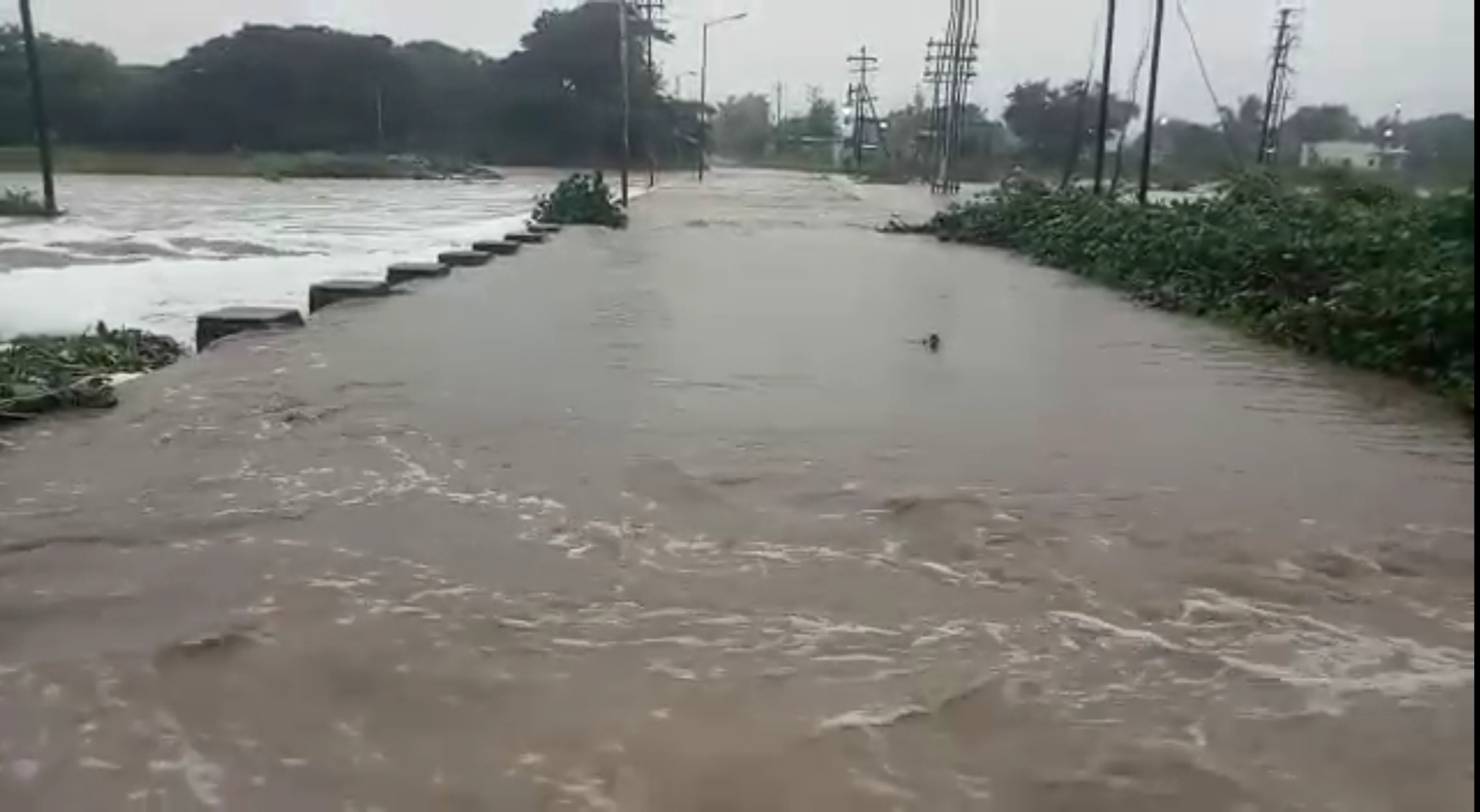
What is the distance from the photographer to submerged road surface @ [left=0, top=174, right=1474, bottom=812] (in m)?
3.18

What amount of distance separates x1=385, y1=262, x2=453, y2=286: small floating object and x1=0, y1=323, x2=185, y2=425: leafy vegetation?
3.24 m

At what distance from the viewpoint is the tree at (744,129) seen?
266 feet

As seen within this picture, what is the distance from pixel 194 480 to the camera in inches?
218

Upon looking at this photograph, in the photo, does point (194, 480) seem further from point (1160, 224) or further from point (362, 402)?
point (1160, 224)

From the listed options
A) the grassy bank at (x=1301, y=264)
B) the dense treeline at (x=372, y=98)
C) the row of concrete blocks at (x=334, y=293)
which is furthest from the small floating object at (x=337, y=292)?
the dense treeline at (x=372, y=98)

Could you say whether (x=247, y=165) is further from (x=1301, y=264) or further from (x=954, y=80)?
(x=1301, y=264)

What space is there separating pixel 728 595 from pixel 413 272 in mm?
10365

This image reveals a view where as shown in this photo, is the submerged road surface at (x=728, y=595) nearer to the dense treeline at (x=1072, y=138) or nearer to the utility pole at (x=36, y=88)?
the dense treeline at (x=1072, y=138)

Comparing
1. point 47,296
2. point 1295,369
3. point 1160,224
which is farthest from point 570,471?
point 1160,224

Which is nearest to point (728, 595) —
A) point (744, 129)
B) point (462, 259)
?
point (462, 259)

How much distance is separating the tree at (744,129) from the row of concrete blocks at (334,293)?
62.3 metres

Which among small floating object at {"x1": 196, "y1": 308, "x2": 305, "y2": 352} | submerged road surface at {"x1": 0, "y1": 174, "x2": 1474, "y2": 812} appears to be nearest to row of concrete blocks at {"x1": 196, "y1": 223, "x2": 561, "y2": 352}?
small floating object at {"x1": 196, "y1": 308, "x2": 305, "y2": 352}

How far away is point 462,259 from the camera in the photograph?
15.7m

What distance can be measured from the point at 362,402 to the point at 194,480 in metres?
1.71
